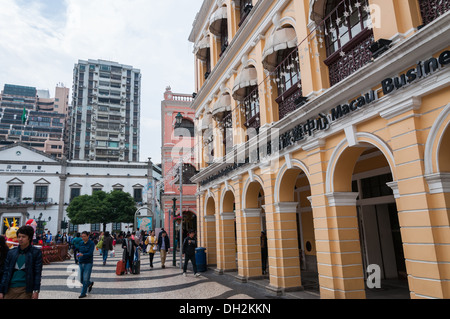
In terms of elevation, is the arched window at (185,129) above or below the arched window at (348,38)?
above

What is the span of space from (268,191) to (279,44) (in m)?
4.55

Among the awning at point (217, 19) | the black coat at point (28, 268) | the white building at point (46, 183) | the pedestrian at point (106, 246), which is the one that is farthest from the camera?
the white building at point (46, 183)

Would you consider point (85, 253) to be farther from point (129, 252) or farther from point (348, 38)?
point (348, 38)

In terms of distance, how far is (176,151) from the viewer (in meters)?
27.2

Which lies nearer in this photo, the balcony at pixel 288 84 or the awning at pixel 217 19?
the balcony at pixel 288 84

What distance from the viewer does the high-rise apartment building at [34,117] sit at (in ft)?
272


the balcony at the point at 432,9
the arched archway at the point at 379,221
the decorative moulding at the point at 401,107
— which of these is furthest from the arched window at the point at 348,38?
the arched archway at the point at 379,221

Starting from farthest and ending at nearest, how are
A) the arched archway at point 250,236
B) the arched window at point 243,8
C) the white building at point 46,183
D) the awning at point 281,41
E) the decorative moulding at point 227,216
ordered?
1. the white building at point 46,183
2. the decorative moulding at point 227,216
3. the arched window at point 243,8
4. the arched archway at point 250,236
5. the awning at point 281,41

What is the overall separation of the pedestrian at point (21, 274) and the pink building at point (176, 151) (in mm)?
20833

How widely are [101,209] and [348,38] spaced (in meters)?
37.2

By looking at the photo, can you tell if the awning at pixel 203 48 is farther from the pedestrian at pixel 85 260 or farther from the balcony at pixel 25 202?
the balcony at pixel 25 202

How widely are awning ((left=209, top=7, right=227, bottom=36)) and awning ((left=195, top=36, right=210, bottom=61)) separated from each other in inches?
48.9
